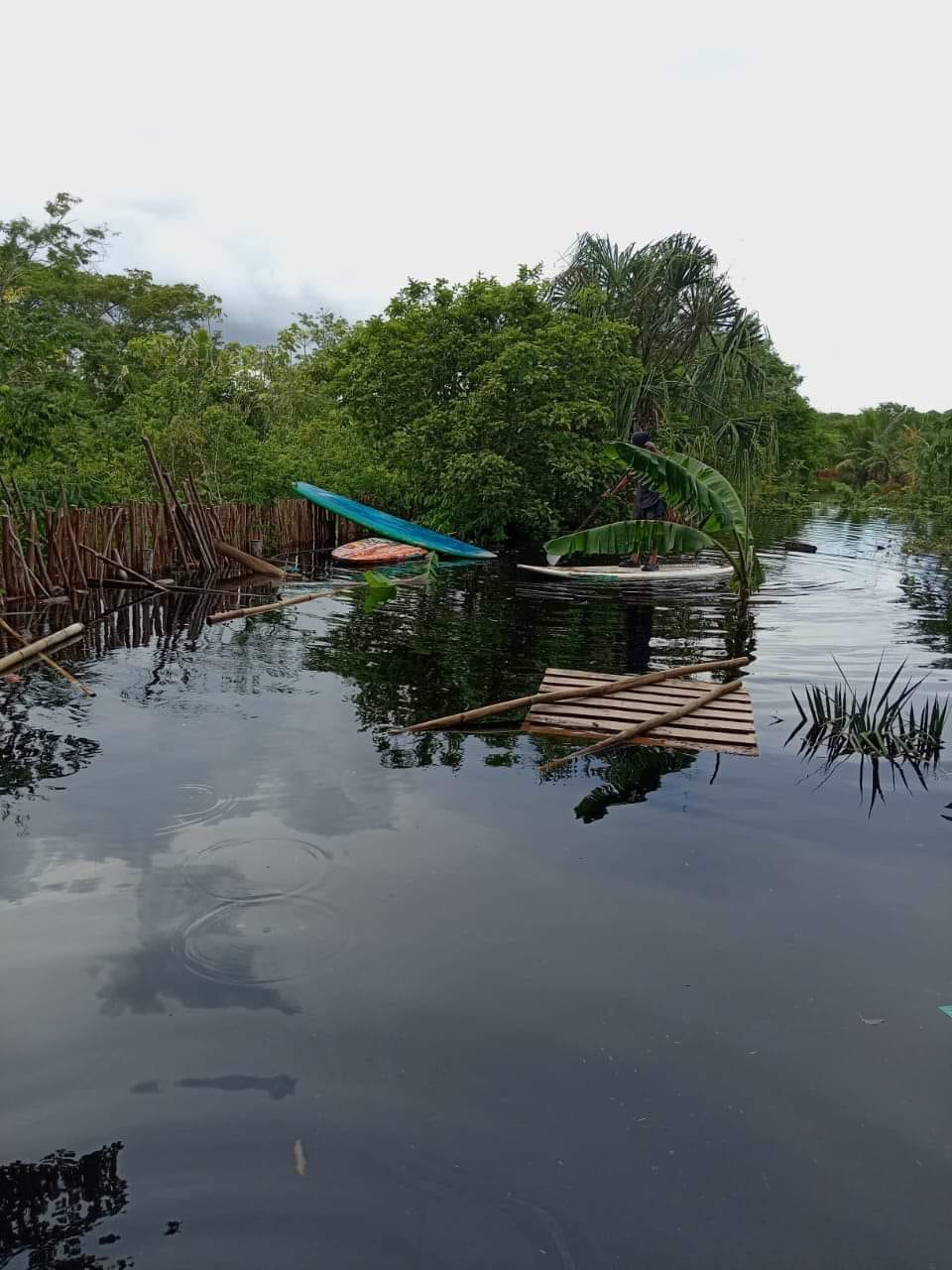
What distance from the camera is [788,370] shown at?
184 feet

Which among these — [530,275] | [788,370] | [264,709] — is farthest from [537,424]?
Answer: [788,370]

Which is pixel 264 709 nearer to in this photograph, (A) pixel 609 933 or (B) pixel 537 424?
(A) pixel 609 933

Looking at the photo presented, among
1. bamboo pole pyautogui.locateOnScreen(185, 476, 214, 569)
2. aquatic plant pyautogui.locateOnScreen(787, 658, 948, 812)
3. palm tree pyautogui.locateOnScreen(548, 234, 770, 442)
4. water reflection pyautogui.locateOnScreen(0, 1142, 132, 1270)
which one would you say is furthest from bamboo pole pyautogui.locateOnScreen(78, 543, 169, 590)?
palm tree pyautogui.locateOnScreen(548, 234, 770, 442)

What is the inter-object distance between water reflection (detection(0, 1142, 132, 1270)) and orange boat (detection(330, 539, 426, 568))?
15.2 meters

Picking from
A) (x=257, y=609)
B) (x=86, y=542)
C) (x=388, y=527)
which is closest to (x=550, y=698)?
(x=257, y=609)

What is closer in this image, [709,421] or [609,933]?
[609,933]

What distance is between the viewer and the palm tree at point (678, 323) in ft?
78.2

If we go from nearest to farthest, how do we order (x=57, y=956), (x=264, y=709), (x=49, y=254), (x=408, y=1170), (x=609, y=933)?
(x=408, y=1170), (x=57, y=956), (x=609, y=933), (x=264, y=709), (x=49, y=254)

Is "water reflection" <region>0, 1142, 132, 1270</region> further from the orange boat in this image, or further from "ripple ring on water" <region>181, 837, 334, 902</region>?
the orange boat

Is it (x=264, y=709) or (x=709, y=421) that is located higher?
(x=709, y=421)

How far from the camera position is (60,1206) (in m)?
2.81

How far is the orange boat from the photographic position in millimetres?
18094

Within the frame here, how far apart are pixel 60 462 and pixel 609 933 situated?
12782 millimetres

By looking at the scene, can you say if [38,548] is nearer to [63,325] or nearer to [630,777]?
[63,325]
